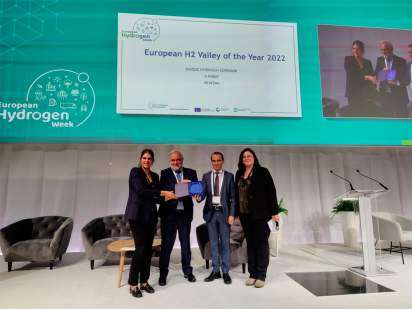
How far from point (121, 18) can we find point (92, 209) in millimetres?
3208

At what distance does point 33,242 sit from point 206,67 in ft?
10.2

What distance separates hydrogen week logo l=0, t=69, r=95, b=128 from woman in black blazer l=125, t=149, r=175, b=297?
96 cm

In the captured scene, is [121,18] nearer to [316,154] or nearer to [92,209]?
[92,209]

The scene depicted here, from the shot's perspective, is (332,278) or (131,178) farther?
(332,278)

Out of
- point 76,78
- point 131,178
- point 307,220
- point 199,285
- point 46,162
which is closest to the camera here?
point 131,178

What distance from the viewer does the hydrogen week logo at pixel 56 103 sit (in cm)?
313

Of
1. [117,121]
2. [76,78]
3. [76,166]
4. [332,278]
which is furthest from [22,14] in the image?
[332,278]

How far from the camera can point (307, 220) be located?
5672 mm

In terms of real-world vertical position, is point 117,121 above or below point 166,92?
below

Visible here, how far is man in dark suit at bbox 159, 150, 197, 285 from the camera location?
312cm

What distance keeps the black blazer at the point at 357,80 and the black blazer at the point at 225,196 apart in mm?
1734

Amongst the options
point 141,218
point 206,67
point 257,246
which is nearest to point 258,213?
point 257,246

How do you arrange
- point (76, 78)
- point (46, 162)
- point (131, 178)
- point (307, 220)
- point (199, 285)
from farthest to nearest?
point (307, 220) → point (46, 162) → point (76, 78) → point (199, 285) → point (131, 178)

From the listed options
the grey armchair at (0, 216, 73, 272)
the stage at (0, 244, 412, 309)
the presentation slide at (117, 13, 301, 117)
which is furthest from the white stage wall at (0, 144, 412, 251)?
the presentation slide at (117, 13, 301, 117)
